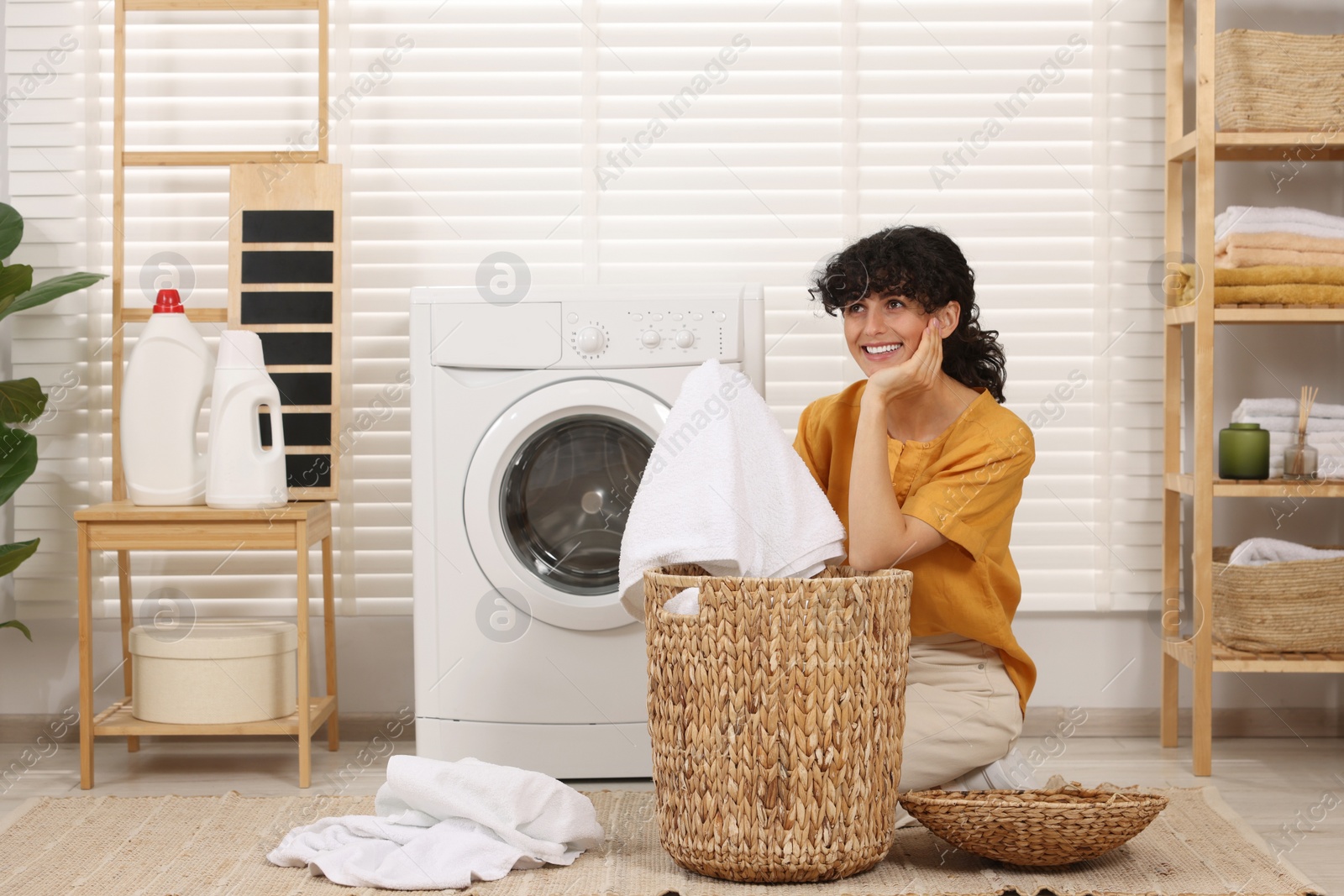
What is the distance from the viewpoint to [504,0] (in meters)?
2.57

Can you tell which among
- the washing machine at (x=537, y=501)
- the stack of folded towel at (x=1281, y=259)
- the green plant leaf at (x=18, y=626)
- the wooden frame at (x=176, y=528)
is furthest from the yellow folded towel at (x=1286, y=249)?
the green plant leaf at (x=18, y=626)

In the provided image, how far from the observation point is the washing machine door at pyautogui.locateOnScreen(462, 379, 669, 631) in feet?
6.86

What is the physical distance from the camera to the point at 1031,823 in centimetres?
158

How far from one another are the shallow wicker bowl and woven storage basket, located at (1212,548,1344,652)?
2.47ft

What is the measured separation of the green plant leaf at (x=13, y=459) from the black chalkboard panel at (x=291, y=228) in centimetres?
58

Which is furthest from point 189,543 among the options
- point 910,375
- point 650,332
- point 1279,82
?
point 1279,82

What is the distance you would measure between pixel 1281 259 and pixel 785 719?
1.46 metres

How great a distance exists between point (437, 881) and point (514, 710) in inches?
21.2

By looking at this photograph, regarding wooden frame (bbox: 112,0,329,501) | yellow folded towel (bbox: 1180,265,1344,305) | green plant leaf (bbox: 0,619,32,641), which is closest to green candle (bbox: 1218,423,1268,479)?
yellow folded towel (bbox: 1180,265,1344,305)

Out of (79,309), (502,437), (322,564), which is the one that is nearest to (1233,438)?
(502,437)

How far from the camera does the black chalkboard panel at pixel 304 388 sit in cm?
241

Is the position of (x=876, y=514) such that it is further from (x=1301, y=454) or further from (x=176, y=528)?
(x=176, y=528)

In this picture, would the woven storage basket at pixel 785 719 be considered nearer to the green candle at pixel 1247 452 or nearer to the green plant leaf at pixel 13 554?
the green candle at pixel 1247 452

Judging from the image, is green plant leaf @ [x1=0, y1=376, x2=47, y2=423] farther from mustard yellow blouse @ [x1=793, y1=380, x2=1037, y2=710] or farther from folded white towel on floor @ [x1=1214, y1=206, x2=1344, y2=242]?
folded white towel on floor @ [x1=1214, y1=206, x2=1344, y2=242]
